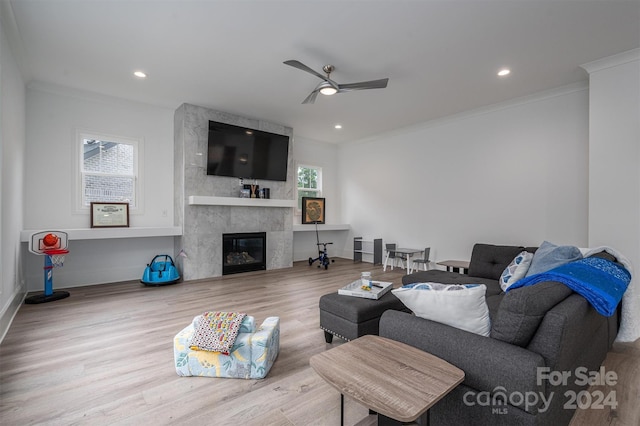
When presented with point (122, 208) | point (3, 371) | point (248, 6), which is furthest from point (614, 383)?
point (122, 208)

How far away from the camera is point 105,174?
484 cm

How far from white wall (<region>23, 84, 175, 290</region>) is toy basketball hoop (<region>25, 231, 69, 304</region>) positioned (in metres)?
0.61

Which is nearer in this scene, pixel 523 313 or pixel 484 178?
pixel 523 313

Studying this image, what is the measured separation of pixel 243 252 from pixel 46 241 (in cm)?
294

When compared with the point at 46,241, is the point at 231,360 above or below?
below

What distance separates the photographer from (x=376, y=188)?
707cm

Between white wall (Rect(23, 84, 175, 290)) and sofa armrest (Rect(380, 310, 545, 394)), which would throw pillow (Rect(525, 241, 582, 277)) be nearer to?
sofa armrest (Rect(380, 310, 545, 394))

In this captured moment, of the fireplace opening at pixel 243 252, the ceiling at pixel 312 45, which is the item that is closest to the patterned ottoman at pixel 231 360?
the ceiling at pixel 312 45

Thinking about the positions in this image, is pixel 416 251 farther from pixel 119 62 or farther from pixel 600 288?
pixel 119 62

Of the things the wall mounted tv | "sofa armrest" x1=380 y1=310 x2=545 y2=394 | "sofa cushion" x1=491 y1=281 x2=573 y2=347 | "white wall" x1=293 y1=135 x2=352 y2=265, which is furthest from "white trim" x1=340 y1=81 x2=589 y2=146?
"sofa armrest" x1=380 y1=310 x2=545 y2=394

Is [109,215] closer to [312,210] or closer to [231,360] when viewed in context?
[231,360]

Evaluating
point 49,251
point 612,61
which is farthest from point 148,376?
point 612,61

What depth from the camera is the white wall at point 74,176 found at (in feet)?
14.2

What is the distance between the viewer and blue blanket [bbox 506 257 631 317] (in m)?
1.53
